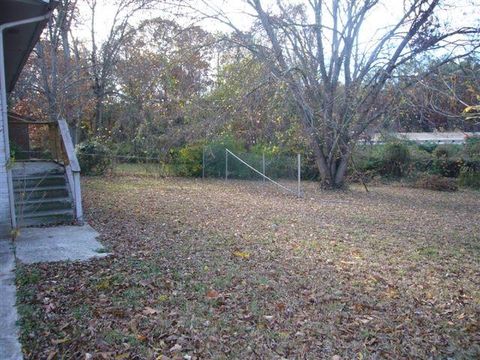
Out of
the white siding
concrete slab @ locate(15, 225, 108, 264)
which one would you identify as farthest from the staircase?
the white siding

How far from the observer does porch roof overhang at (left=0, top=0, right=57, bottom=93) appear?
5.76m

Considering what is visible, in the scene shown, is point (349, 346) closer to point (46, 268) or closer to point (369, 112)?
point (46, 268)

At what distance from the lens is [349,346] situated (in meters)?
3.50

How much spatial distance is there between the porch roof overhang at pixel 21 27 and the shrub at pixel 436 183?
16339 millimetres

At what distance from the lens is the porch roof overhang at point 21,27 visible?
18.9 ft

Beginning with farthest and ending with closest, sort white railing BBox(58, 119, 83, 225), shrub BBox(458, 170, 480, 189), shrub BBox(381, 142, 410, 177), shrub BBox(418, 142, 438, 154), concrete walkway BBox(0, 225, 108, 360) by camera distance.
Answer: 1. shrub BBox(418, 142, 438, 154)
2. shrub BBox(381, 142, 410, 177)
3. shrub BBox(458, 170, 480, 189)
4. white railing BBox(58, 119, 83, 225)
5. concrete walkway BBox(0, 225, 108, 360)

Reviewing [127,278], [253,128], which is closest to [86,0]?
[253,128]

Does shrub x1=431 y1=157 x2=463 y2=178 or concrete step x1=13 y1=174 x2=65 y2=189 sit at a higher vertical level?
concrete step x1=13 y1=174 x2=65 y2=189

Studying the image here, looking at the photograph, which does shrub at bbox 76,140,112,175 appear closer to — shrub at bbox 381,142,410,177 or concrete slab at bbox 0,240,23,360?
concrete slab at bbox 0,240,23,360

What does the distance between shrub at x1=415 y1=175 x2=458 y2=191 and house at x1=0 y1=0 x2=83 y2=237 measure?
1556 centimetres

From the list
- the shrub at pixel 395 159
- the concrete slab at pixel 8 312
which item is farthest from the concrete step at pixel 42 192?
the shrub at pixel 395 159

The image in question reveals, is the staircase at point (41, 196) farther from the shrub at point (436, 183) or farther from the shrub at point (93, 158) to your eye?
the shrub at point (436, 183)

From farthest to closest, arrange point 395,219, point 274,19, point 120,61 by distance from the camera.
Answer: point 120,61 → point 274,19 → point 395,219

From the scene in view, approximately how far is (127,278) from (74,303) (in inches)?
29.0
